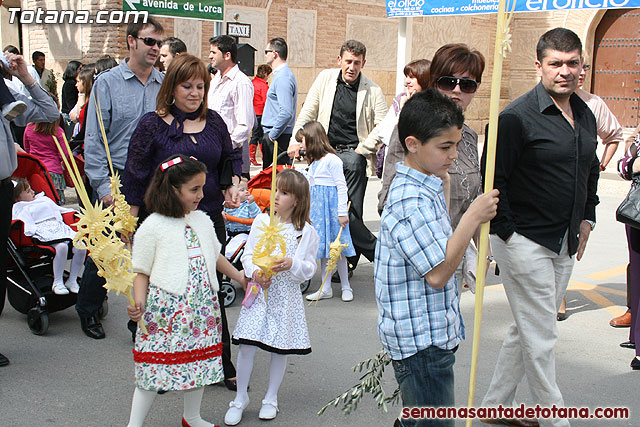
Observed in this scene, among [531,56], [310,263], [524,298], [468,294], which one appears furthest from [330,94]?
[531,56]

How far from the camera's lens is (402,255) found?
262 cm

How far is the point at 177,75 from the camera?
404 cm

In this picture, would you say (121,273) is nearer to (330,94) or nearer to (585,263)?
(330,94)

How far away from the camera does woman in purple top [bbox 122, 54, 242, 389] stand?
4.05m

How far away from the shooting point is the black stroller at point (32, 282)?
Answer: 5.29m

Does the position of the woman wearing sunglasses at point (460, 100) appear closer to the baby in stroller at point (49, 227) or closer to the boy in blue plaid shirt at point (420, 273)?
the boy in blue plaid shirt at point (420, 273)

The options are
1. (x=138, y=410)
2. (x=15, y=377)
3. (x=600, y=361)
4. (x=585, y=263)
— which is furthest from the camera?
(x=585, y=263)

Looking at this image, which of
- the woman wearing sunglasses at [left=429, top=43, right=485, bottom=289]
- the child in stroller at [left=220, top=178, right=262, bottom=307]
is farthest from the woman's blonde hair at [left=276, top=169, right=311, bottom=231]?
the child in stroller at [left=220, top=178, right=262, bottom=307]

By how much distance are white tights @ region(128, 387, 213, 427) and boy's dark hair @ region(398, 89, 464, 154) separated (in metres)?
1.72

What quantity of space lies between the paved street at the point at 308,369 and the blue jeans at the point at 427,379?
4.54 feet

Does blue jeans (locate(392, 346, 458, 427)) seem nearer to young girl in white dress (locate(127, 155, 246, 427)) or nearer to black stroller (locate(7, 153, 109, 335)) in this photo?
young girl in white dress (locate(127, 155, 246, 427))

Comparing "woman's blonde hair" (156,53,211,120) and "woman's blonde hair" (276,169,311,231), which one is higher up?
"woman's blonde hair" (156,53,211,120)

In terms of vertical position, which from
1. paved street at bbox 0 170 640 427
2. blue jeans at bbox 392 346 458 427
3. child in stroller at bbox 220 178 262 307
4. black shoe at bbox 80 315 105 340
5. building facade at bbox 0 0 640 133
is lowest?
paved street at bbox 0 170 640 427

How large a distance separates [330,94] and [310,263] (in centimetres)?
327
